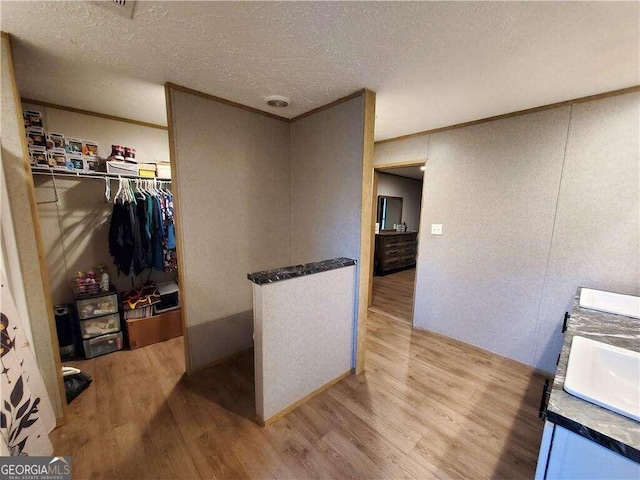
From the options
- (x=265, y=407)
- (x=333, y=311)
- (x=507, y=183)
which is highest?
(x=507, y=183)

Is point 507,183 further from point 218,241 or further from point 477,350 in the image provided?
point 218,241

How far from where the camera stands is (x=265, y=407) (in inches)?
66.2

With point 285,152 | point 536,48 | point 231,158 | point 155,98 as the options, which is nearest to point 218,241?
point 231,158

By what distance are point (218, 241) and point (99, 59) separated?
4.60ft

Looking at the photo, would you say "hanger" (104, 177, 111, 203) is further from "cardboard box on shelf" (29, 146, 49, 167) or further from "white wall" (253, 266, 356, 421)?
"white wall" (253, 266, 356, 421)

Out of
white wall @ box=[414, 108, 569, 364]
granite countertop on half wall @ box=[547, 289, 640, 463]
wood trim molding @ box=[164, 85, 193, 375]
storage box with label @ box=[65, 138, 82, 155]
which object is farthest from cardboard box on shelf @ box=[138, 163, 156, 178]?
granite countertop on half wall @ box=[547, 289, 640, 463]

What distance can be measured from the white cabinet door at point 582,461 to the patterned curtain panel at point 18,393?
2.05 metres

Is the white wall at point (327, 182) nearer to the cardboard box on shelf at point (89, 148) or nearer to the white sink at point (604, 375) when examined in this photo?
the white sink at point (604, 375)

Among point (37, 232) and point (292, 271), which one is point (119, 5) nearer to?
point (37, 232)

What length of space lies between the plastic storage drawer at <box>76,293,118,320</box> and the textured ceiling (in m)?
1.81

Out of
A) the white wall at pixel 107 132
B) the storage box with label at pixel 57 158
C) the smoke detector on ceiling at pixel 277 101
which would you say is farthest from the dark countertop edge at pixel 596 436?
the white wall at pixel 107 132

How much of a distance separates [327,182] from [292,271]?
0.97 m

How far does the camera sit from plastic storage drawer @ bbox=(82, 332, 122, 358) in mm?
2391

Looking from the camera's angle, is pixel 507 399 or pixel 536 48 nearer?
pixel 536 48
